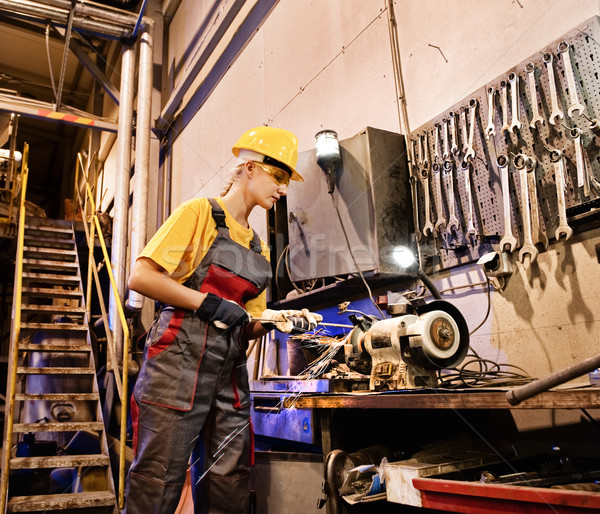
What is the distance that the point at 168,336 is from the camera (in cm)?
190

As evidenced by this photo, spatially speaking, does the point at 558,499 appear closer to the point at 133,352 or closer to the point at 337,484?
the point at 337,484

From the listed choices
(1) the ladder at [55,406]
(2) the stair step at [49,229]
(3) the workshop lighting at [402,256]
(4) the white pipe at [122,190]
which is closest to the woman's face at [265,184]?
(3) the workshop lighting at [402,256]

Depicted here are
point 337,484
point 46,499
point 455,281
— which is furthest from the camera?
point 46,499

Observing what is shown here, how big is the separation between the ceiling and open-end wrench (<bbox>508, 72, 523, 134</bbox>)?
583 cm

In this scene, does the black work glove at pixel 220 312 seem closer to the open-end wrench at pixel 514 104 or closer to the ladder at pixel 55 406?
the open-end wrench at pixel 514 104

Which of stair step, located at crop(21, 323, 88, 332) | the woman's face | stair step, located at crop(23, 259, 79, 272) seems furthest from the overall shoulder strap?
stair step, located at crop(23, 259, 79, 272)

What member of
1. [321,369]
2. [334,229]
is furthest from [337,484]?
[334,229]

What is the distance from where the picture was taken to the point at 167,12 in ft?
23.5

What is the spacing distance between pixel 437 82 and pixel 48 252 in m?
4.82

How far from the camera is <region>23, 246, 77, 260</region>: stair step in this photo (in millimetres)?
5625

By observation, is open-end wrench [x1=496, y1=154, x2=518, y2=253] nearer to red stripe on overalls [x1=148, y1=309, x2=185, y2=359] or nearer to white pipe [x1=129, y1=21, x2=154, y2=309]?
red stripe on overalls [x1=148, y1=309, x2=185, y2=359]

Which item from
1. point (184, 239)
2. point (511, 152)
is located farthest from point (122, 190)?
point (511, 152)

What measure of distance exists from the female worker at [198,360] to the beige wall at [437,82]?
2.69 feet

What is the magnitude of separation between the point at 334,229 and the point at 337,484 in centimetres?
138
